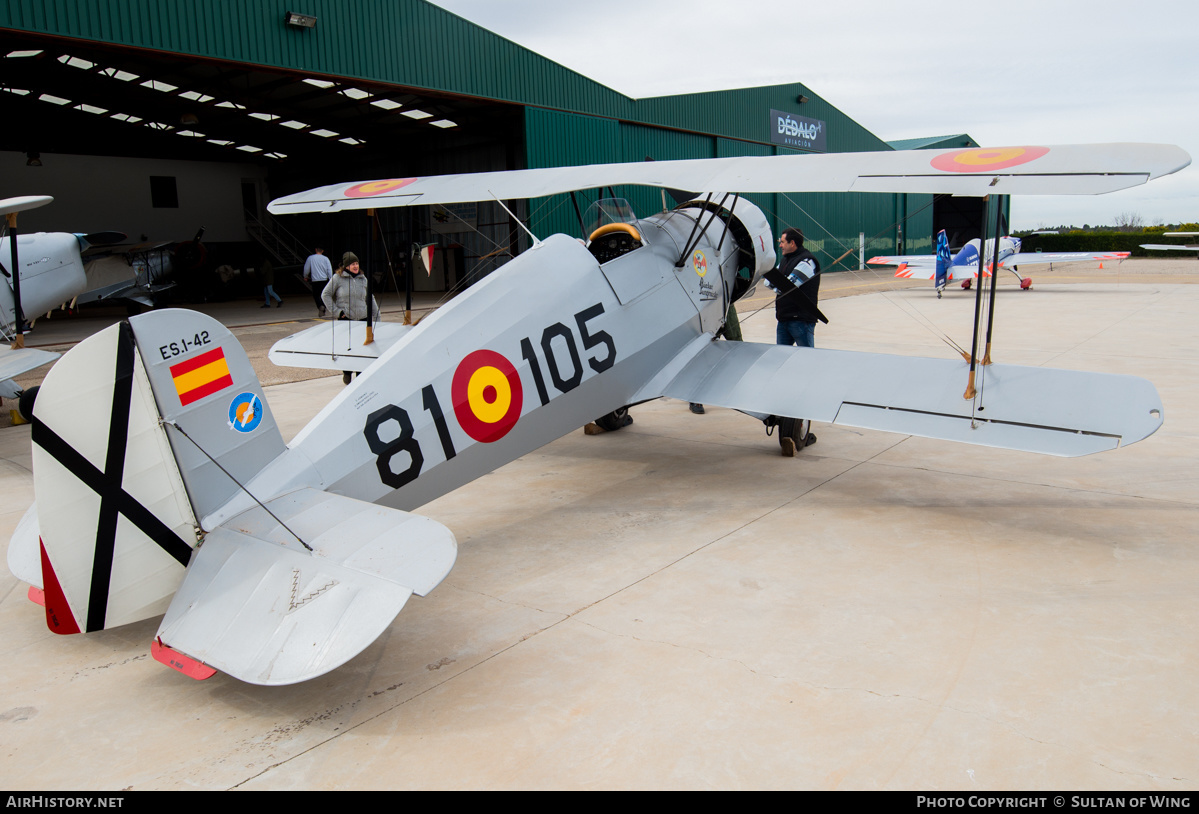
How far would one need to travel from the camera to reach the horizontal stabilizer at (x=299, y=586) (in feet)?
8.69

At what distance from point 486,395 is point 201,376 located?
5.39ft

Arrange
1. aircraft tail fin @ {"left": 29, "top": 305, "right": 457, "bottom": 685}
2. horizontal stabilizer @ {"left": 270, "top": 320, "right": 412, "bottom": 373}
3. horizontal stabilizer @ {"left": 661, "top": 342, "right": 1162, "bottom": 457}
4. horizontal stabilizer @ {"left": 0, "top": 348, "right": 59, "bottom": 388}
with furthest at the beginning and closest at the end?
horizontal stabilizer @ {"left": 0, "top": 348, "right": 59, "bottom": 388}
horizontal stabilizer @ {"left": 270, "top": 320, "right": 412, "bottom": 373}
horizontal stabilizer @ {"left": 661, "top": 342, "right": 1162, "bottom": 457}
aircraft tail fin @ {"left": 29, "top": 305, "right": 457, "bottom": 685}

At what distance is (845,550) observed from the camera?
184 inches

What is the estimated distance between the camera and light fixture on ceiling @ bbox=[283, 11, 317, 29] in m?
Answer: 15.3

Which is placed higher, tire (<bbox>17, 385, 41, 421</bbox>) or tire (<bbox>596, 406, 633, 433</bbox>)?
tire (<bbox>17, 385, 41, 421</bbox>)

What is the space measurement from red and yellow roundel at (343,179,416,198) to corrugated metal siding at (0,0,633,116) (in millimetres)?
8720

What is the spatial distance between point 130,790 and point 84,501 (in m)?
1.08

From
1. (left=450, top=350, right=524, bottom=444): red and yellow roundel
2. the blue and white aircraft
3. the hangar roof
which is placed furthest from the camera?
the blue and white aircraft

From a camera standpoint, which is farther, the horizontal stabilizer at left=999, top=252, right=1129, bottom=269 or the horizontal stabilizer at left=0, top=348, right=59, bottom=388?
the horizontal stabilizer at left=999, top=252, right=1129, bottom=269

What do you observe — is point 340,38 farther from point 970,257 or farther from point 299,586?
point 970,257

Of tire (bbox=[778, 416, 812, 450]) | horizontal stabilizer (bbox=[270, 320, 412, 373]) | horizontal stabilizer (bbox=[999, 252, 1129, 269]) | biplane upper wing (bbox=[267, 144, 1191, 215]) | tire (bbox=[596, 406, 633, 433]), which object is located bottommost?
tire (bbox=[596, 406, 633, 433])

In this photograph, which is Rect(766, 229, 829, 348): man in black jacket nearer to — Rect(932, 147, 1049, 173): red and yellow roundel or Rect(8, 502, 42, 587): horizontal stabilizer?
Rect(932, 147, 1049, 173): red and yellow roundel

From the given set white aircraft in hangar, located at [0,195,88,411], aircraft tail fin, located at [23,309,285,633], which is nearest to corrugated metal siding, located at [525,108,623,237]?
white aircraft in hangar, located at [0,195,88,411]

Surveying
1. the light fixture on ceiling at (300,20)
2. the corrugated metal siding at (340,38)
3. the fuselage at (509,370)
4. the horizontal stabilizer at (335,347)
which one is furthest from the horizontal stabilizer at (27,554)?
the light fixture on ceiling at (300,20)
